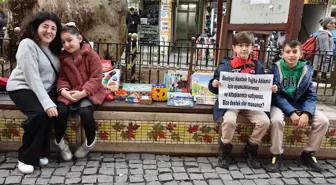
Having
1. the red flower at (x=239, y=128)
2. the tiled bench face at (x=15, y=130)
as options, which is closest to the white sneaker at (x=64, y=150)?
the tiled bench face at (x=15, y=130)

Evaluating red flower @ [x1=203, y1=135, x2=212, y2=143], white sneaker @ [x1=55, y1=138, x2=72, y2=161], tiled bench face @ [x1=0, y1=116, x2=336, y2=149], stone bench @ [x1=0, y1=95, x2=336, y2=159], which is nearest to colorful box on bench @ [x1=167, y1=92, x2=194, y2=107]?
stone bench @ [x1=0, y1=95, x2=336, y2=159]

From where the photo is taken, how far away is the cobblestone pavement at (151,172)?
318 centimetres

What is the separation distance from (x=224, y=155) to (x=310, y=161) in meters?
0.97

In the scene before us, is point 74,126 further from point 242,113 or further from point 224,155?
point 242,113

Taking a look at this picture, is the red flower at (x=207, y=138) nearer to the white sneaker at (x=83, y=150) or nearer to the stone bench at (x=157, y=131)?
the stone bench at (x=157, y=131)

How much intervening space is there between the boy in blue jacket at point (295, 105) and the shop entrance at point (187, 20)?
39.7 ft

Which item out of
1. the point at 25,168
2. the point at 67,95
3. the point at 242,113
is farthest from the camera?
the point at 242,113

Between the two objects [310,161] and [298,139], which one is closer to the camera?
[310,161]

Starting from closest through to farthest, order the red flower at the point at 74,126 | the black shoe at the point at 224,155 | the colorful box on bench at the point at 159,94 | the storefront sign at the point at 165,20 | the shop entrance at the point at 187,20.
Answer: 1. the black shoe at the point at 224,155
2. the red flower at the point at 74,126
3. the colorful box on bench at the point at 159,94
4. the storefront sign at the point at 165,20
5. the shop entrance at the point at 187,20

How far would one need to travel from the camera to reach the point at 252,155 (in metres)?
3.61

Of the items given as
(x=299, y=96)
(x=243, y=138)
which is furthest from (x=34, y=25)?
(x=299, y=96)

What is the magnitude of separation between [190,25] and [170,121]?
12335 millimetres

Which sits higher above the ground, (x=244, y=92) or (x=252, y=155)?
(x=244, y=92)

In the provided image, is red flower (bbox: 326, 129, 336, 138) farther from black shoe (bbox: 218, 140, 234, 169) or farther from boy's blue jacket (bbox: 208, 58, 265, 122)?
black shoe (bbox: 218, 140, 234, 169)
